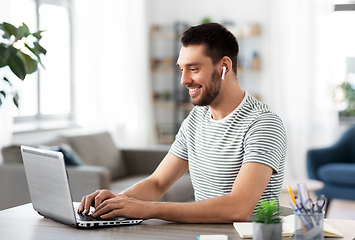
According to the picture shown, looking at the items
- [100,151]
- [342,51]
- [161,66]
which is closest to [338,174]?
[342,51]

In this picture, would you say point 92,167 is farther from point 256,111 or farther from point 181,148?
point 256,111

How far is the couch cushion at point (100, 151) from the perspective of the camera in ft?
12.3

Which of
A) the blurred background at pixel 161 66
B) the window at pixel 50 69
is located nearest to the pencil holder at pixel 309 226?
the blurred background at pixel 161 66

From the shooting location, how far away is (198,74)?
5.34 ft

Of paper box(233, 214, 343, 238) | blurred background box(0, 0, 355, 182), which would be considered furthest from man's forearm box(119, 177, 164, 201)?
blurred background box(0, 0, 355, 182)

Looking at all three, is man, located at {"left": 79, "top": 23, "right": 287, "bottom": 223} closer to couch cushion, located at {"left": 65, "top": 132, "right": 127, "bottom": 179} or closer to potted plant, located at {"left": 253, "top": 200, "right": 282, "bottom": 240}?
potted plant, located at {"left": 253, "top": 200, "right": 282, "bottom": 240}

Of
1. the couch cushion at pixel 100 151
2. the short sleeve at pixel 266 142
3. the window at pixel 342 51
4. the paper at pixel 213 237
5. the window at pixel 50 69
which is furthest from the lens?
the window at pixel 342 51

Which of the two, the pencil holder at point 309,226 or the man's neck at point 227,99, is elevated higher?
the man's neck at point 227,99

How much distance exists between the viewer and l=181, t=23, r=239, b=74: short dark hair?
163 cm

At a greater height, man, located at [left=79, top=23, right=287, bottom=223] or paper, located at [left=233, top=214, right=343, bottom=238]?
man, located at [left=79, top=23, right=287, bottom=223]

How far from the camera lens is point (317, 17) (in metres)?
5.26

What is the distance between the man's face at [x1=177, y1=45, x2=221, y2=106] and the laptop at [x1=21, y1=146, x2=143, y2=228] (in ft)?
1.62

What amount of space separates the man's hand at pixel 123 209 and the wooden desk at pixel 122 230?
37 millimetres

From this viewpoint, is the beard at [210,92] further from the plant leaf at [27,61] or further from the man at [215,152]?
the plant leaf at [27,61]
